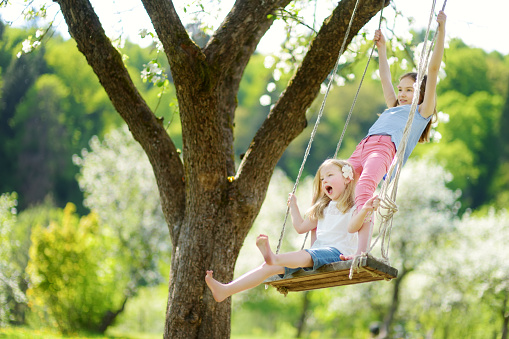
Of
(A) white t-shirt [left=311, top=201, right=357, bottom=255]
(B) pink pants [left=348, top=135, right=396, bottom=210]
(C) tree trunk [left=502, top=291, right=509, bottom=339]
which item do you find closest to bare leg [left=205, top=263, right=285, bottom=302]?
(A) white t-shirt [left=311, top=201, right=357, bottom=255]

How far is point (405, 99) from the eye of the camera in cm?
432

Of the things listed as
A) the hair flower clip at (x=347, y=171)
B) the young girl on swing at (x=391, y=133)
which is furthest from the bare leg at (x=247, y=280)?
the hair flower clip at (x=347, y=171)

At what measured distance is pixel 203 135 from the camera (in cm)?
430

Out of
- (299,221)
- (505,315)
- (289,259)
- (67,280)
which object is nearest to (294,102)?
(299,221)

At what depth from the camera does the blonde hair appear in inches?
154

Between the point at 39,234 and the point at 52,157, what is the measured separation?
18.4 meters

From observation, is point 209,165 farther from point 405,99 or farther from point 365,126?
point 365,126

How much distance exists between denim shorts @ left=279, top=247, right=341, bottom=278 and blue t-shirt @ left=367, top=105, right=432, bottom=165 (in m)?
0.86

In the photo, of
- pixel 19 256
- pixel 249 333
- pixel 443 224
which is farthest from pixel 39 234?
pixel 249 333

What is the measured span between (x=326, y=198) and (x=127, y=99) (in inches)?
65.6

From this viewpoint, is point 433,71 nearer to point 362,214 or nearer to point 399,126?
point 399,126

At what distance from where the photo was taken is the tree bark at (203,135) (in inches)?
166

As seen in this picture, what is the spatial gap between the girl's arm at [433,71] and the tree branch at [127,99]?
6.09ft

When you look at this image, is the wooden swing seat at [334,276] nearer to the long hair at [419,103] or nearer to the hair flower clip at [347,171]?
the hair flower clip at [347,171]
